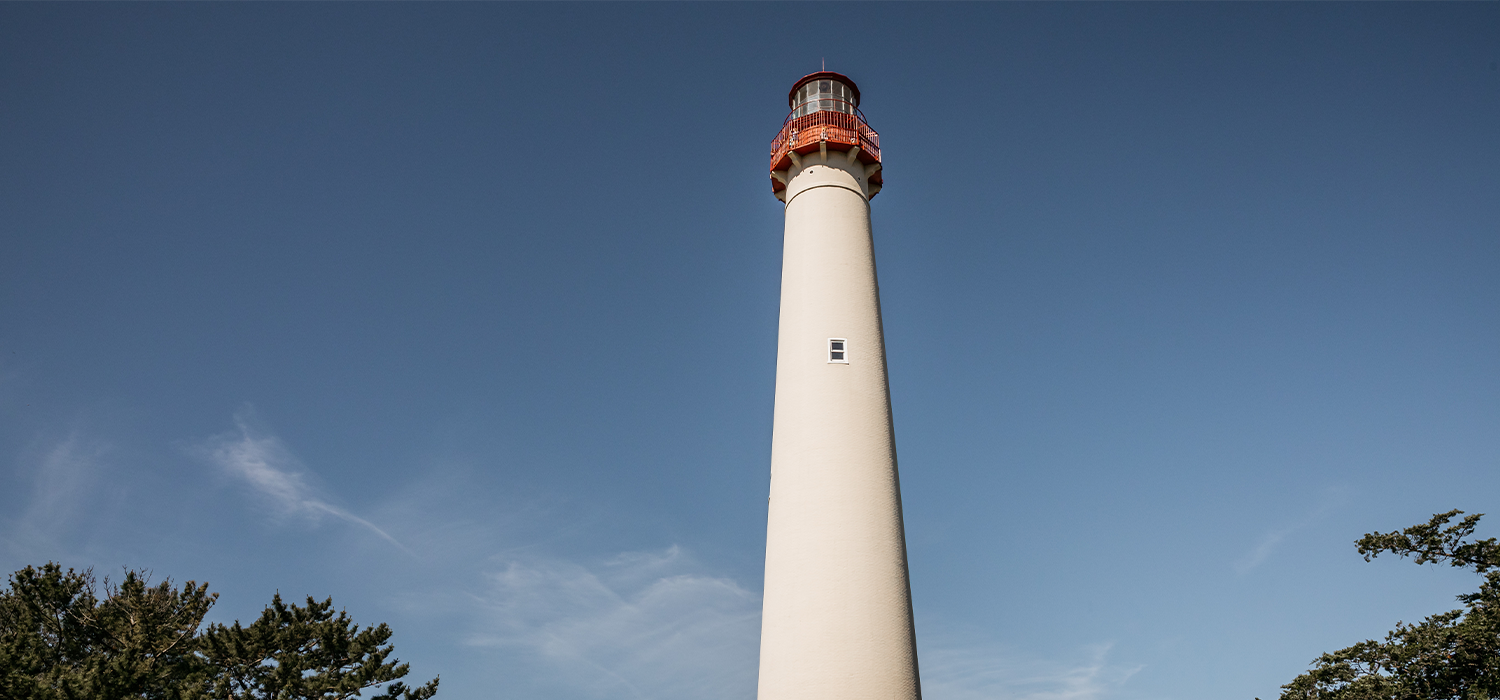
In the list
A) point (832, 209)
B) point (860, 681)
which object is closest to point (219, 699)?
point (860, 681)

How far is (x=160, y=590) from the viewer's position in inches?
1412

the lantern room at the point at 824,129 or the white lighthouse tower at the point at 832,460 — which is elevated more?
the lantern room at the point at 824,129

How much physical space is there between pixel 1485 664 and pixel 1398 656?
5.59ft

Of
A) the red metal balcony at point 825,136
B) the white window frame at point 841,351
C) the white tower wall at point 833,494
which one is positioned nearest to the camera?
the white tower wall at point 833,494

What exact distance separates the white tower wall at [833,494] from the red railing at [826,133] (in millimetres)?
1572

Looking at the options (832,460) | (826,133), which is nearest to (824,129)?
(826,133)

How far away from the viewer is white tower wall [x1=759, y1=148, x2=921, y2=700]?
1816 centimetres

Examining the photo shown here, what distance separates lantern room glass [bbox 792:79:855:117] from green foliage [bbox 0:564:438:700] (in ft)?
68.7

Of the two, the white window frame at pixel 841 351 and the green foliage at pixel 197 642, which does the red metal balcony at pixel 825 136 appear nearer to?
the white window frame at pixel 841 351

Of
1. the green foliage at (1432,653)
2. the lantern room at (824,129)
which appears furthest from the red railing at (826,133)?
the green foliage at (1432,653)

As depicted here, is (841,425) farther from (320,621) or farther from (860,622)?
(320,621)

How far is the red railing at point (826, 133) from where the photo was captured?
2478 cm

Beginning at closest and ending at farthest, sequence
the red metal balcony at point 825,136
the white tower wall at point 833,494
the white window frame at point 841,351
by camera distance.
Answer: the white tower wall at point 833,494
the white window frame at point 841,351
the red metal balcony at point 825,136

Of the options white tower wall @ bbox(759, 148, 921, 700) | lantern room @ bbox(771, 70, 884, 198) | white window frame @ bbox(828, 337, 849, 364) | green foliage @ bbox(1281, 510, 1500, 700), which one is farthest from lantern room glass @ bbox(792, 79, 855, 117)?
green foliage @ bbox(1281, 510, 1500, 700)
